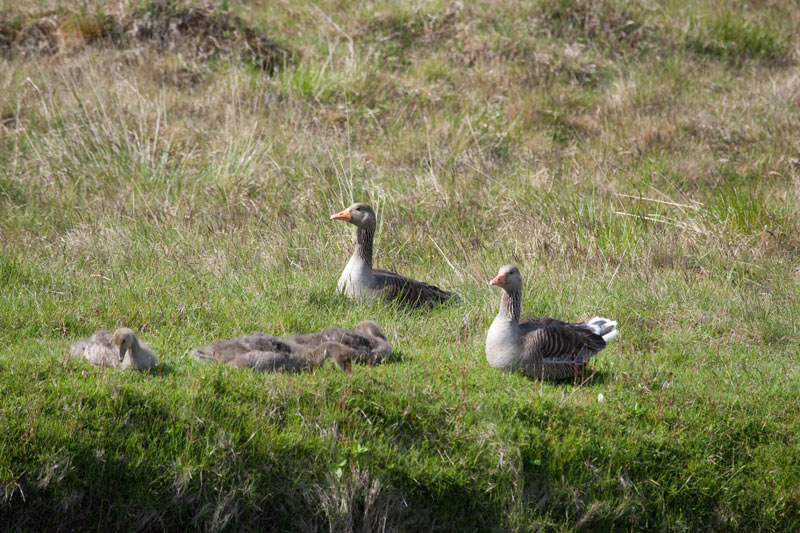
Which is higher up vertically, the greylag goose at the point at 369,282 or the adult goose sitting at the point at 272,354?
the adult goose sitting at the point at 272,354

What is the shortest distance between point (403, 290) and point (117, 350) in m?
3.15

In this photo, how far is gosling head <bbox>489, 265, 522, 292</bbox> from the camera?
6982mm

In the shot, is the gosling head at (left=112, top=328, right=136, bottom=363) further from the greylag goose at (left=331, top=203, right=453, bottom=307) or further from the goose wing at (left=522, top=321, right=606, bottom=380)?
the goose wing at (left=522, top=321, right=606, bottom=380)

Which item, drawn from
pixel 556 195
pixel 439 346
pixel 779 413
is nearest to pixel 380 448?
pixel 439 346

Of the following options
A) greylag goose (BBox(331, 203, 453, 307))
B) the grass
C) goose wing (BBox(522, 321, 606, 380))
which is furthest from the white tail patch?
greylag goose (BBox(331, 203, 453, 307))

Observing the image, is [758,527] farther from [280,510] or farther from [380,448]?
[280,510]

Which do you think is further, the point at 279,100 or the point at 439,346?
the point at 279,100

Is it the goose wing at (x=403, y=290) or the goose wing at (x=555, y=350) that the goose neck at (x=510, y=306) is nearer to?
the goose wing at (x=555, y=350)

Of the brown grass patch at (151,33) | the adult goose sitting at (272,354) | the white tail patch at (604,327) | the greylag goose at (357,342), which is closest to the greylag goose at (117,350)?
the adult goose sitting at (272,354)

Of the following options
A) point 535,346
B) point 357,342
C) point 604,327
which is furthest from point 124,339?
point 604,327

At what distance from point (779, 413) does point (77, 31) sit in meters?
14.3

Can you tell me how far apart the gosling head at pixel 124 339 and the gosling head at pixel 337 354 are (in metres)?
1.46

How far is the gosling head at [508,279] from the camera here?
22.9 ft

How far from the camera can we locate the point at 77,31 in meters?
16.1
